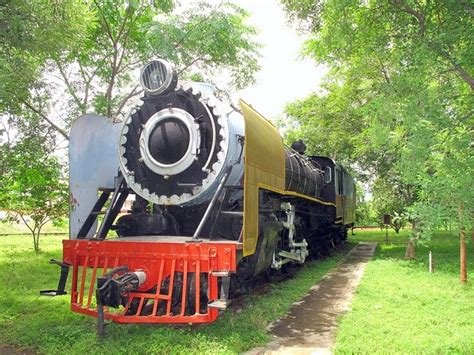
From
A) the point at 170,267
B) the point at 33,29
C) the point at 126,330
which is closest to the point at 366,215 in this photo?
the point at 33,29

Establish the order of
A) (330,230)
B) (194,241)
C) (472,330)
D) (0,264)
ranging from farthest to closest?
(330,230) < (0,264) < (472,330) < (194,241)

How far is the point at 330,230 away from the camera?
50.3 feet

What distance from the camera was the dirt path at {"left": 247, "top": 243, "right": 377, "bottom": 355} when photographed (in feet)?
16.9

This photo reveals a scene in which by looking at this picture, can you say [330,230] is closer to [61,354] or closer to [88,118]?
[88,118]

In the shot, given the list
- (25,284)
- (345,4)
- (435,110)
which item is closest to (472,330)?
(435,110)

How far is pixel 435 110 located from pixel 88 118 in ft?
16.0

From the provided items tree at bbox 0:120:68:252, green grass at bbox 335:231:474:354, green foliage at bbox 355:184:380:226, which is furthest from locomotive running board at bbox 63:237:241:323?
green foliage at bbox 355:184:380:226

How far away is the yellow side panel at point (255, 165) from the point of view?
5.54 meters

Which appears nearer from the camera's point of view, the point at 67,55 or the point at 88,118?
the point at 88,118

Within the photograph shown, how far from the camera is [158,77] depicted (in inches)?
245

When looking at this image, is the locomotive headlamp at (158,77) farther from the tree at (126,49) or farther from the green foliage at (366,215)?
the green foliage at (366,215)

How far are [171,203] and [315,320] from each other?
2.64 metres

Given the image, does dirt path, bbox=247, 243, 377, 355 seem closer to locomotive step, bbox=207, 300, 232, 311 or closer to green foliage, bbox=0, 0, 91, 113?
locomotive step, bbox=207, 300, 232, 311

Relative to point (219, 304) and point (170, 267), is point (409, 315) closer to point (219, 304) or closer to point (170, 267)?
point (219, 304)
